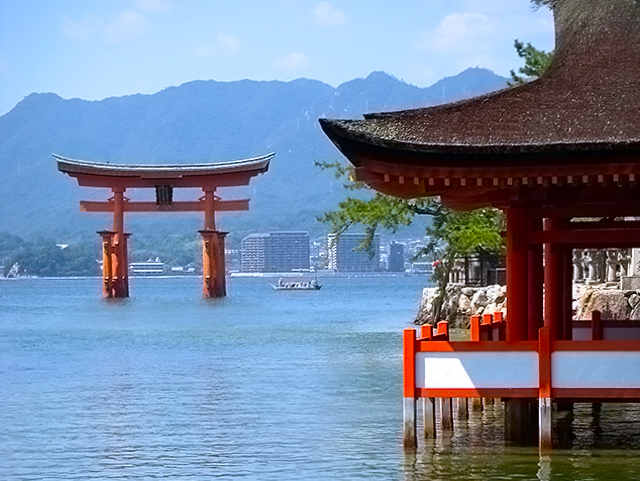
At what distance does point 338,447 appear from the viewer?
1638 centimetres

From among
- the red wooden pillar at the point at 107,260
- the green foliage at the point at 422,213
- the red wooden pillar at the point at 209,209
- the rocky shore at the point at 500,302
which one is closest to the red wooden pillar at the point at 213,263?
the red wooden pillar at the point at 209,209

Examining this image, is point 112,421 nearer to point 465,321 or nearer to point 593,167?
point 593,167

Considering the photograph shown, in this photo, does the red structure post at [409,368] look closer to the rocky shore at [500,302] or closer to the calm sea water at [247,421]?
the calm sea water at [247,421]

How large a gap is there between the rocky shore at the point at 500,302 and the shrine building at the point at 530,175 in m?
9.95

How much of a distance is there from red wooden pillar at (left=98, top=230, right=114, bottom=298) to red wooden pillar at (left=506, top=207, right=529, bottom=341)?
185 feet

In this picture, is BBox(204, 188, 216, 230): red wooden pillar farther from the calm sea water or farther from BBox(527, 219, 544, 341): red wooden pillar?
BBox(527, 219, 544, 341): red wooden pillar

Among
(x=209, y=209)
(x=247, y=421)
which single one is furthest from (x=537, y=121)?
(x=209, y=209)

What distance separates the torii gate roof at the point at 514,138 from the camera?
1293 cm

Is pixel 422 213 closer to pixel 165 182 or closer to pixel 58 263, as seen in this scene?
pixel 165 182

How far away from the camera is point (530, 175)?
43.1 ft

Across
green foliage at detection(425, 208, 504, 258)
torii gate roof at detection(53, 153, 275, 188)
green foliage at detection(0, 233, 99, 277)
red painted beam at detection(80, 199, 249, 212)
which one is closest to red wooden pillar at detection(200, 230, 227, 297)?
red painted beam at detection(80, 199, 249, 212)

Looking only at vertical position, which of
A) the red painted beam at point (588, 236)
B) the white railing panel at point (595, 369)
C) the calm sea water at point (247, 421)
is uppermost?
the red painted beam at point (588, 236)

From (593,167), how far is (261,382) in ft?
47.0

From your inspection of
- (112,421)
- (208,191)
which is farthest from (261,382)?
(208,191)
